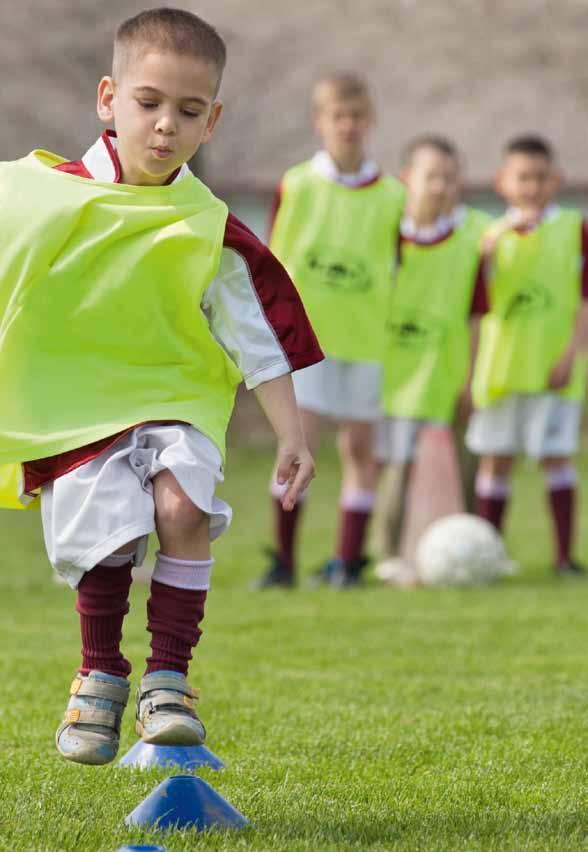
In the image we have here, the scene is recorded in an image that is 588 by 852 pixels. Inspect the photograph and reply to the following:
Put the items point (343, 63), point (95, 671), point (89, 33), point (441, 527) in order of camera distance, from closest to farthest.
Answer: point (95, 671) → point (441, 527) → point (89, 33) → point (343, 63)

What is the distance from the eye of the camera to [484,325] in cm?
933

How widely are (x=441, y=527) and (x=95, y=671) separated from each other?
5495mm

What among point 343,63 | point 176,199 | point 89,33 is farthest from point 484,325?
point 343,63

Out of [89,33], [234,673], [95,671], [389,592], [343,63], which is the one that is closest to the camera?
[95,671]

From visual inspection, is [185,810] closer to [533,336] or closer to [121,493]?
[121,493]

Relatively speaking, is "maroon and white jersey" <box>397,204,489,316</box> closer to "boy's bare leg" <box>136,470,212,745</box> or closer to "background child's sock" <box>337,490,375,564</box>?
"background child's sock" <box>337,490,375,564</box>

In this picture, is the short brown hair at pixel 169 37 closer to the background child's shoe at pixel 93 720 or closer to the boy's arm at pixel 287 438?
the boy's arm at pixel 287 438

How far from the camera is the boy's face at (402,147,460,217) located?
859 cm

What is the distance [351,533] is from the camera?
8.59 m

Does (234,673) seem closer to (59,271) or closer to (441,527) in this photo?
(59,271)

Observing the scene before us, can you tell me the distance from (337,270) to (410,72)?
61.6 feet

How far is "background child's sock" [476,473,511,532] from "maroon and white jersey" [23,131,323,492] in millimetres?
5826

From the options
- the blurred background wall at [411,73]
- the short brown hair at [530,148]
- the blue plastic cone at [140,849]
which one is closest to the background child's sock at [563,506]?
the short brown hair at [530,148]

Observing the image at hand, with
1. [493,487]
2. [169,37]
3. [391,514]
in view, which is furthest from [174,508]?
[391,514]
